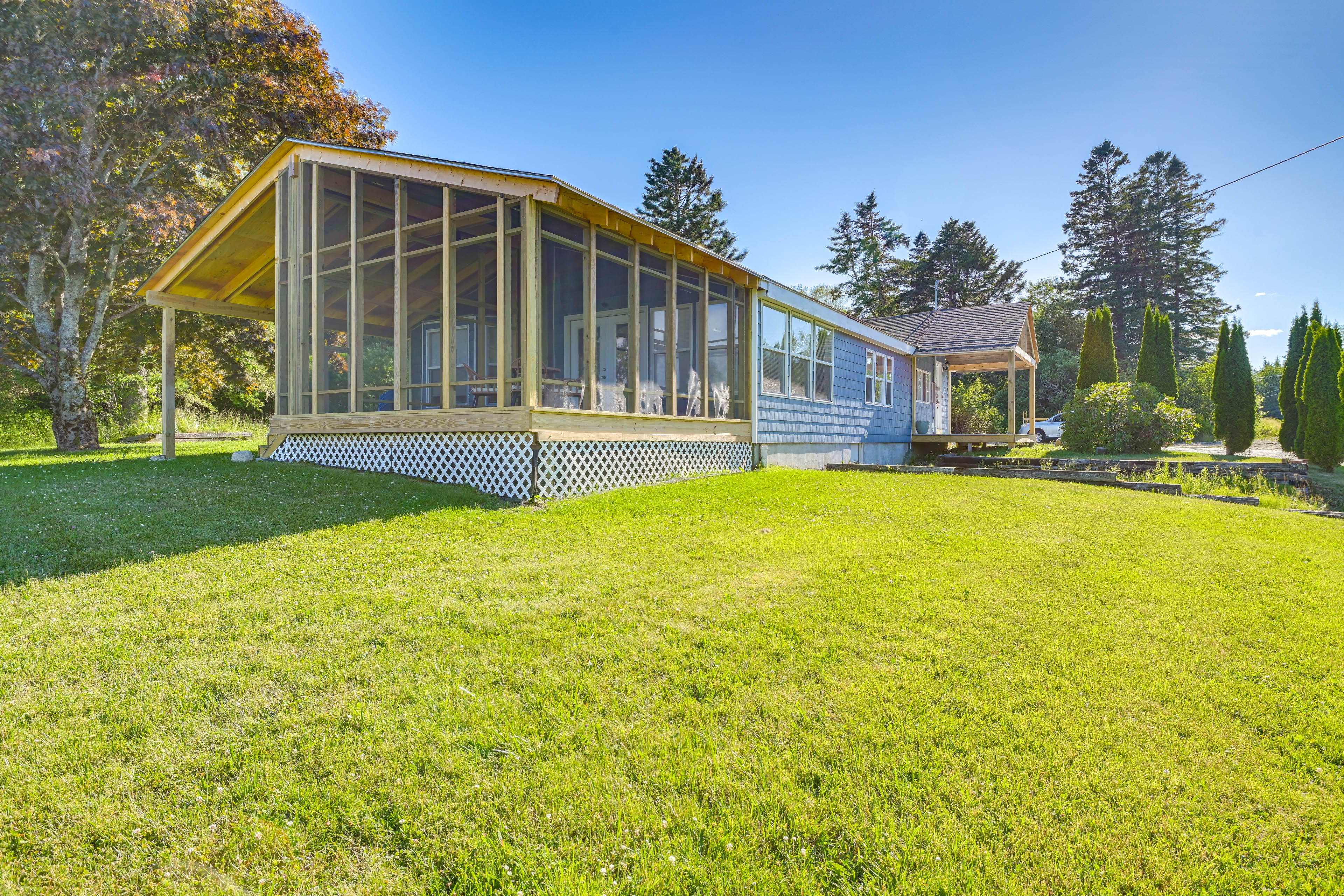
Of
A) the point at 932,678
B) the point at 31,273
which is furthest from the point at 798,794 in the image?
the point at 31,273

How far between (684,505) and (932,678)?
15.1 feet

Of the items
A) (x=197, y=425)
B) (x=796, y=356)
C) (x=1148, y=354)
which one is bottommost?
(x=197, y=425)

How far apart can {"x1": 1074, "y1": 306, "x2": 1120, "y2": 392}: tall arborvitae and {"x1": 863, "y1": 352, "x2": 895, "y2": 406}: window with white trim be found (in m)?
8.45

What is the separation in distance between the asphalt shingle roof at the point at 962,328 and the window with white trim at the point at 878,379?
49.6 inches

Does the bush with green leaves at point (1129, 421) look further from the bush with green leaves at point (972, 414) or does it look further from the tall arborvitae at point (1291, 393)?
the bush with green leaves at point (972, 414)

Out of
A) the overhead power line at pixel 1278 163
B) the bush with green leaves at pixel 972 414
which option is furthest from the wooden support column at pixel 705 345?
the bush with green leaves at pixel 972 414

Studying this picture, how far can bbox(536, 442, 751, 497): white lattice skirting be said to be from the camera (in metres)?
7.71

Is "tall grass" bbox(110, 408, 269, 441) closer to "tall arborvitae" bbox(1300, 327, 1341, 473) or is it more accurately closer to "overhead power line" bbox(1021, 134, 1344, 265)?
"tall arborvitae" bbox(1300, 327, 1341, 473)

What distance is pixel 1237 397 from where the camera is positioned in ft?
57.3

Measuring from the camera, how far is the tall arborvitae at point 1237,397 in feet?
56.8

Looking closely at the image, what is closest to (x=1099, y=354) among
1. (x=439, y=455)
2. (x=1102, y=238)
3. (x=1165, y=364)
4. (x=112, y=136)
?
(x=1165, y=364)

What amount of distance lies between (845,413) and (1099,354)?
12569 millimetres

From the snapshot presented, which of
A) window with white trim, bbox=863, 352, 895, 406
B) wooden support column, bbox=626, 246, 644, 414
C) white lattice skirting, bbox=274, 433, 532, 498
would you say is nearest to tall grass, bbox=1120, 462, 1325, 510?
window with white trim, bbox=863, 352, 895, 406

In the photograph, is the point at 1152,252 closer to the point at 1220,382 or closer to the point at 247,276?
the point at 1220,382
